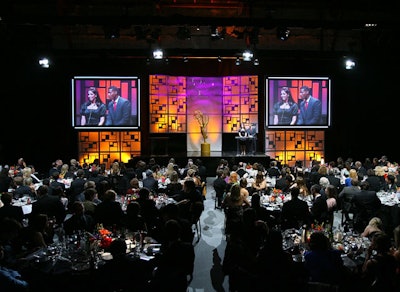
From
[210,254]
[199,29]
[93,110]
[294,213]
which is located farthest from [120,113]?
[294,213]

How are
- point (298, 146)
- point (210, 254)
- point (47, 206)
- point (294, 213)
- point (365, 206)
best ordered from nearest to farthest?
point (294, 213)
point (47, 206)
point (210, 254)
point (365, 206)
point (298, 146)

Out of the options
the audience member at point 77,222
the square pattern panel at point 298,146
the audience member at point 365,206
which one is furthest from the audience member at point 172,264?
the square pattern panel at point 298,146

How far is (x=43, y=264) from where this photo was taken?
534 cm

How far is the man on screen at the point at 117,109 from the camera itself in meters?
17.5

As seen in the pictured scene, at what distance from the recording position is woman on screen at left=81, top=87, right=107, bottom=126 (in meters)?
17.5

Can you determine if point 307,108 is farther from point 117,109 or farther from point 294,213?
point 294,213

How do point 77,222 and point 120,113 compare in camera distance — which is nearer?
point 77,222

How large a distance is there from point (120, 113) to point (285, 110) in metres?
6.44

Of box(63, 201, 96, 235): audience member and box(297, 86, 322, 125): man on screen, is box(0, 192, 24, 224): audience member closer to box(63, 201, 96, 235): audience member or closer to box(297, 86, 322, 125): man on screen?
box(63, 201, 96, 235): audience member

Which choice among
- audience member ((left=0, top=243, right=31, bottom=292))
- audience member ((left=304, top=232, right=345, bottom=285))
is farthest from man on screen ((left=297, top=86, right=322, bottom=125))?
audience member ((left=0, top=243, right=31, bottom=292))

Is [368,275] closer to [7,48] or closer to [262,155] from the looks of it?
[262,155]

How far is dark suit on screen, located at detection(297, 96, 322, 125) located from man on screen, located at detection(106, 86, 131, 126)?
22.0ft

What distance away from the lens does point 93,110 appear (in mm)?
17516

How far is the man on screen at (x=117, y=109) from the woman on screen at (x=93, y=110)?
0.81ft
